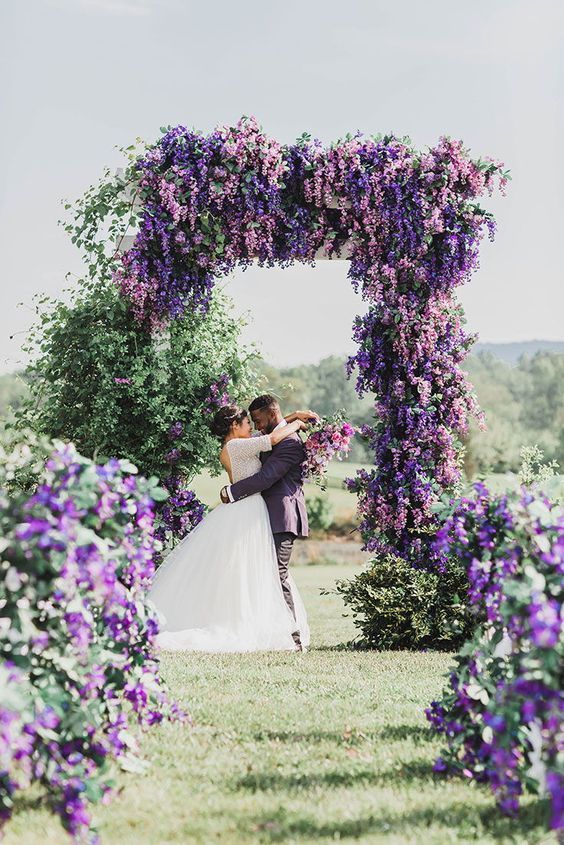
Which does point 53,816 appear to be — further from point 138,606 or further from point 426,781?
point 426,781

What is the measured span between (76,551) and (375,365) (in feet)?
17.1

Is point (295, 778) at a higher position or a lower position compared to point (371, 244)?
lower

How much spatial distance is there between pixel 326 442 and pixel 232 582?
126 cm

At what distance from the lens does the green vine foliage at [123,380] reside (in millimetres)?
8359

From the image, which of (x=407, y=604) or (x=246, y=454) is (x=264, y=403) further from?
(x=407, y=604)

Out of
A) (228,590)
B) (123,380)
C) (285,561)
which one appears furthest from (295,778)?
(123,380)

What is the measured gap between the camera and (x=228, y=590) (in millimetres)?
7645

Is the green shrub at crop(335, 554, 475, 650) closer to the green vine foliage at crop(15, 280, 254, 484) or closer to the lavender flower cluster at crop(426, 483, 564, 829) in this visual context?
the green vine foliage at crop(15, 280, 254, 484)

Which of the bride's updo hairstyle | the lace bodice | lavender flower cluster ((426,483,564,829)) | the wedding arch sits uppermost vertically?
the wedding arch

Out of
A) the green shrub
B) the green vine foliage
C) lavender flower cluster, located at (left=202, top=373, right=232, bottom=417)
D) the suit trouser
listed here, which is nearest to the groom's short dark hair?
lavender flower cluster, located at (left=202, top=373, right=232, bottom=417)

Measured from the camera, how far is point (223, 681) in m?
5.97

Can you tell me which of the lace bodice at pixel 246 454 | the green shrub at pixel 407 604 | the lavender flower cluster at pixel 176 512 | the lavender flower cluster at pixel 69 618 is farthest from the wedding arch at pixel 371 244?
the lavender flower cluster at pixel 69 618

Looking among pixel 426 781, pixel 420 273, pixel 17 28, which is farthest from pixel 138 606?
pixel 17 28

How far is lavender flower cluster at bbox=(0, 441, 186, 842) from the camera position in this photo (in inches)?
122
